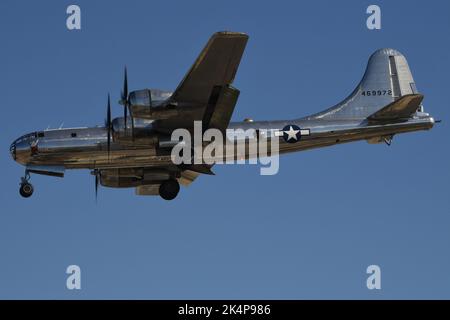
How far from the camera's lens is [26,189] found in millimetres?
32094

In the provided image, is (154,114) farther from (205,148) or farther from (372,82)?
(372,82)

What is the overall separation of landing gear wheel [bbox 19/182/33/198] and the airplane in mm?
38

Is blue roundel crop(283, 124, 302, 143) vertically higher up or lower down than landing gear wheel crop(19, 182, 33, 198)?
higher up

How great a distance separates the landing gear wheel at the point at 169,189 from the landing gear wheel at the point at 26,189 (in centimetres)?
505

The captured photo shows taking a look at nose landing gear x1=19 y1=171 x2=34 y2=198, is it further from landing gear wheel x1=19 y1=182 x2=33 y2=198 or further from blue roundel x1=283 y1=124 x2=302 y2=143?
blue roundel x1=283 y1=124 x2=302 y2=143

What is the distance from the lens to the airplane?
29250mm

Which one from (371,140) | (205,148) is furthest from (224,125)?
(371,140)

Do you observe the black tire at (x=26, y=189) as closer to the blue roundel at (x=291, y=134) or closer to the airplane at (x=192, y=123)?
the airplane at (x=192, y=123)

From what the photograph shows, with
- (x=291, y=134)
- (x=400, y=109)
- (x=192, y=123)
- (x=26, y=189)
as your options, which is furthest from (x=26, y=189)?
(x=400, y=109)

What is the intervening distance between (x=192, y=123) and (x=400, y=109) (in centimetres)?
805

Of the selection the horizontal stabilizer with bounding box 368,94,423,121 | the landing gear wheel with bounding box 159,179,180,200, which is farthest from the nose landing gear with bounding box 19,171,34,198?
the horizontal stabilizer with bounding box 368,94,423,121

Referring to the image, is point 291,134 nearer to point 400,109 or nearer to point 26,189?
point 400,109

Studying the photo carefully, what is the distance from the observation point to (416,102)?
31.9m

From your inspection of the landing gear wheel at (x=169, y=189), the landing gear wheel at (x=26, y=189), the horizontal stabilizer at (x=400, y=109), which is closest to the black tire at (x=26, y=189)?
the landing gear wheel at (x=26, y=189)
